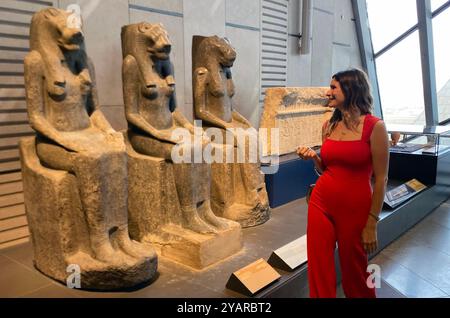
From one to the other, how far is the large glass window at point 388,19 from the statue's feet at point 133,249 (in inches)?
249

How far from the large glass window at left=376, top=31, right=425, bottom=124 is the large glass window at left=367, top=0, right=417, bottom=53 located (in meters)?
0.20

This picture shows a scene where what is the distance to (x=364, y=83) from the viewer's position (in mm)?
1980

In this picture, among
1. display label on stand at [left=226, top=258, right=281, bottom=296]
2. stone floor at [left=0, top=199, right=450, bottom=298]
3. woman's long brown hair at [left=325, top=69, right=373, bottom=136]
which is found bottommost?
stone floor at [left=0, top=199, right=450, bottom=298]

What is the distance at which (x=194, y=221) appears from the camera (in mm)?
2910

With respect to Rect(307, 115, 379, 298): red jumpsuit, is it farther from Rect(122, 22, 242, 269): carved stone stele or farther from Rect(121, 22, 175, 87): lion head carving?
Rect(121, 22, 175, 87): lion head carving

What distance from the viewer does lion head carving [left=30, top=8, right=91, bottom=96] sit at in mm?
2443

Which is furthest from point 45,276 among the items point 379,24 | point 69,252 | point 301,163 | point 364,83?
point 379,24

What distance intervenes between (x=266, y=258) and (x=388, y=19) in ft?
19.9

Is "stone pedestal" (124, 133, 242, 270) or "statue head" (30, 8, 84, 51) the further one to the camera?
"stone pedestal" (124, 133, 242, 270)

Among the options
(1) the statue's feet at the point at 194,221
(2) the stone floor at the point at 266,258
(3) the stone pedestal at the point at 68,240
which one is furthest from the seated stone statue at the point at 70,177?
(1) the statue's feet at the point at 194,221

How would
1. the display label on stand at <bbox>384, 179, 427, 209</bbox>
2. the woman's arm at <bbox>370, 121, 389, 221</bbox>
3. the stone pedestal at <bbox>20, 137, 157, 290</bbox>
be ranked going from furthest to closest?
the display label on stand at <bbox>384, 179, 427, 209</bbox>, the stone pedestal at <bbox>20, 137, 157, 290</bbox>, the woman's arm at <bbox>370, 121, 389, 221</bbox>

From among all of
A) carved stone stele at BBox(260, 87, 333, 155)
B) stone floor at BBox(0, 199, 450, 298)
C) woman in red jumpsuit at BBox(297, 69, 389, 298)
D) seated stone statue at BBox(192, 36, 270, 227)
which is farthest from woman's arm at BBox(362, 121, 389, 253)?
carved stone stele at BBox(260, 87, 333, 155)
